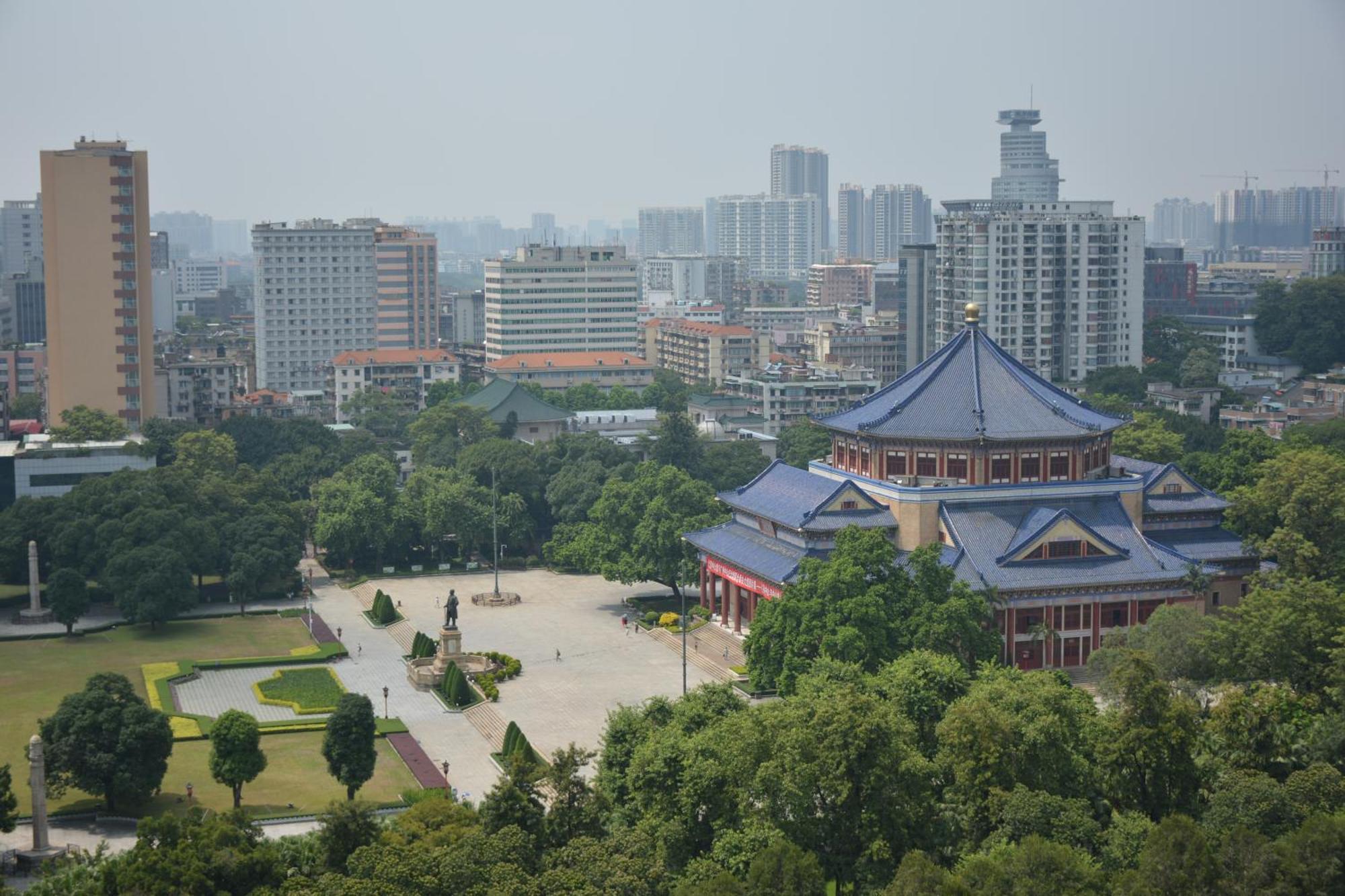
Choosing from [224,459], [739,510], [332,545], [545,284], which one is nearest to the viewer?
[739,510]

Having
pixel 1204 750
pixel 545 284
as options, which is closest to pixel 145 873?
pixel 1204 750

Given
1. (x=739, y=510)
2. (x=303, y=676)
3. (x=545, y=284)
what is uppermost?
(x=545, y=284)

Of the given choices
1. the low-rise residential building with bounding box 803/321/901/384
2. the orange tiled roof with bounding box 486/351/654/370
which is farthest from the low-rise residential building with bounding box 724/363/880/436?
the low-rise residential building with bounding box 803/321/901/384

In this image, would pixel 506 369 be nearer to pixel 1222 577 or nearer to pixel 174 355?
pixel 174 355

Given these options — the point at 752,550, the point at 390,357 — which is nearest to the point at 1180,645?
the point at 752,550

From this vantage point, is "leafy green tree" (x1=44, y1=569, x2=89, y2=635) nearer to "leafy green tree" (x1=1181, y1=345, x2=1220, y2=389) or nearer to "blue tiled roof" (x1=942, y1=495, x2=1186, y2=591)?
"blue tiled roof" (x1=942, y1=495, x2=1186, y2=591)

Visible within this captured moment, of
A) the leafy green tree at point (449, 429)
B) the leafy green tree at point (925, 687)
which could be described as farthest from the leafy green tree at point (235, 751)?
the leafy green tree at point (449, 429)
